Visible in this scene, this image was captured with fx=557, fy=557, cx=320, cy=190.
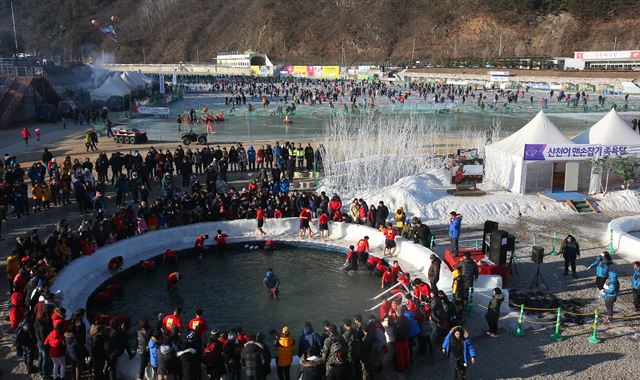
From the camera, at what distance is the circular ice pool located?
481 inches

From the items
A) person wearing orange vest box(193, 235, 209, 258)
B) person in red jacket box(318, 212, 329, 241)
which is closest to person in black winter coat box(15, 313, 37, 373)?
person wearing orange vest box(193, 235, 209, 258)

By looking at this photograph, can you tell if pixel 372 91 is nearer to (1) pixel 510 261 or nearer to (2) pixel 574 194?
(2) pixel 574 194

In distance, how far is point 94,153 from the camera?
96.1 feet

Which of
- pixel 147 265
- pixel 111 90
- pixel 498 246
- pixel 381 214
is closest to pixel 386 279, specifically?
pixel 498 246

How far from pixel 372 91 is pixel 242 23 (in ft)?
361

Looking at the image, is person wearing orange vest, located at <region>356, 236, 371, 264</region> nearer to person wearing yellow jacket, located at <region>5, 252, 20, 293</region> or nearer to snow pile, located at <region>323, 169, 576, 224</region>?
snow pile, located at <region>323, 169, 576, 224</region>

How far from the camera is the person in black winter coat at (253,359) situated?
27.1 feet

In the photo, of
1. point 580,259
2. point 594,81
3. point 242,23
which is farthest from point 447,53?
point 580,259

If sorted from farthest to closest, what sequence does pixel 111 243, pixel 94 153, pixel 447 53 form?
pixel 447 53 → pixel 94 153 → pixel 111 243

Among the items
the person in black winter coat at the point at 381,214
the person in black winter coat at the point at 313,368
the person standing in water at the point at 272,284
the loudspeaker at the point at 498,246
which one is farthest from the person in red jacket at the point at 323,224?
the person in black winter coat at the point at 313,368

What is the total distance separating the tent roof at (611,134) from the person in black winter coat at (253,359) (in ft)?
61.6

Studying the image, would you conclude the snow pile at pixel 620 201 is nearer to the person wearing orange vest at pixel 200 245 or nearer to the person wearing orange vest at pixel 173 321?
the person wearing orange vest at pixel 200 245

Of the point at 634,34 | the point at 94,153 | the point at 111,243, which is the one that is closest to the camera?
the point at 111,243

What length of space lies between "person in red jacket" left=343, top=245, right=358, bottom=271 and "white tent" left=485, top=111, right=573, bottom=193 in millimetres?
9592
